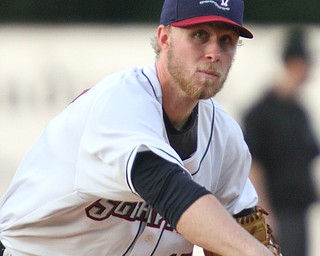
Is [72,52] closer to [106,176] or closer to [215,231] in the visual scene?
[106,176]

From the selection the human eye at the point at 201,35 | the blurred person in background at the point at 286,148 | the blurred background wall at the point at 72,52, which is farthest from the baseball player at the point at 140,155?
the blurred background wall at the point at 72,52

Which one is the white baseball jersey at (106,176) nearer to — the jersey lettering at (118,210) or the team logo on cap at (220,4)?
the jersey lettering at (118,210)

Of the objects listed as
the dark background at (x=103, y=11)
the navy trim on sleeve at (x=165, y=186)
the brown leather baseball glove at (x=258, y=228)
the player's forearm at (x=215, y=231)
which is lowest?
the brown leather baseball glove at (x=258, y=228)

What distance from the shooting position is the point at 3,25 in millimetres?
6281

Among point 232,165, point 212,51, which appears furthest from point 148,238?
point 212,51

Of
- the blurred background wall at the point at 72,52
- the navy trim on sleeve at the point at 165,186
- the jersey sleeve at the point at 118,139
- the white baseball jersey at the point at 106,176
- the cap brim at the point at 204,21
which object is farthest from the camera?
the blurred background wall at the point at 72,52

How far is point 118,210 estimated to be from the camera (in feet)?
10.6

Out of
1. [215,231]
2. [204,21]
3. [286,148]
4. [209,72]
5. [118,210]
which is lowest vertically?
[286,148]

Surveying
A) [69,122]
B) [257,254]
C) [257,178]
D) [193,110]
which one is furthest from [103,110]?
[257,178]

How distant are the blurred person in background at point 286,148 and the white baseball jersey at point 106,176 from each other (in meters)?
2.22

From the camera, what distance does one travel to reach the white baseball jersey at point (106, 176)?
295 centimetres

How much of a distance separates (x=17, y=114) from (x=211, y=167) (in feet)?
10.1

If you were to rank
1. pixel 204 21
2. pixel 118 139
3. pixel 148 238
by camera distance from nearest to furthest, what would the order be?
pixel 118 139 < pixel 204 21 < pixel 148 238

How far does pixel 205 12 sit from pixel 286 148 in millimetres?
2847
